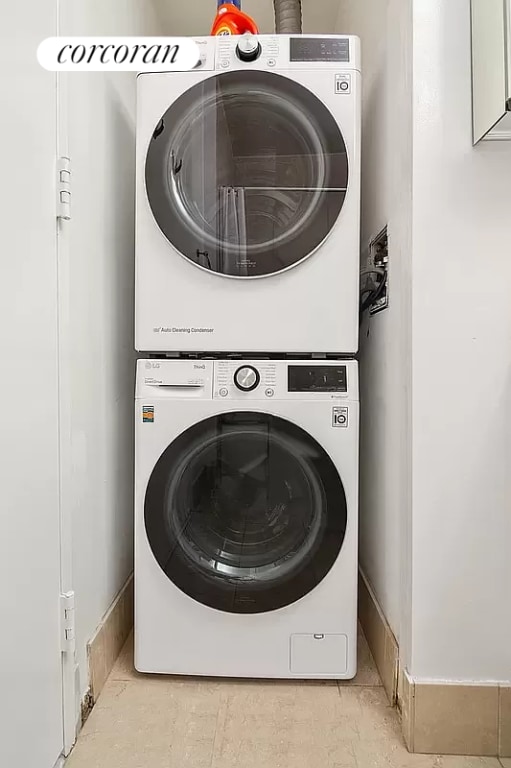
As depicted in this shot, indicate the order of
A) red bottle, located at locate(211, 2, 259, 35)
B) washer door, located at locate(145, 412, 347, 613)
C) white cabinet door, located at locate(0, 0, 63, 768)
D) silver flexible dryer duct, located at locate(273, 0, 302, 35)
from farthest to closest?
silver flexible dryer duct, located at locate(273, 0, 302, 35) < red bottle, located at locate(211, 2, 259, 35) < washer door, located at locate(145, 412, 347, 613) < white cabinet door, located at locate(0, 0, 63, 768)

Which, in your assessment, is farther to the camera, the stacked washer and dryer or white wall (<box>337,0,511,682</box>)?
the stacked washer and dryer

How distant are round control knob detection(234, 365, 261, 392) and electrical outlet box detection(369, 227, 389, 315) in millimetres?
387

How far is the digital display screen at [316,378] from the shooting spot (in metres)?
1.55

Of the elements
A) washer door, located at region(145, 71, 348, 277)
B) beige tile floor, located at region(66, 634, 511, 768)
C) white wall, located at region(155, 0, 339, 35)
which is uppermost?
white wall, located at region(155, 0, 339, 35)

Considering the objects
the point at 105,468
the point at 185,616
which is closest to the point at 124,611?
the point at 185,616

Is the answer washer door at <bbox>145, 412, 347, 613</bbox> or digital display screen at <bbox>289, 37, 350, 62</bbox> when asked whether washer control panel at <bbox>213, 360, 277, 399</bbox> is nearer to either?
washer door at <bbox>145, 412, 347, 613</bbox>

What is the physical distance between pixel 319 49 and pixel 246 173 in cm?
36

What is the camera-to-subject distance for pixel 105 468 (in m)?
1.59

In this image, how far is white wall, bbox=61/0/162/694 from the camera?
1347 mm

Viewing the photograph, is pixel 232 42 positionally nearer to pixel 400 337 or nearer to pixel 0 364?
pixel 400 337

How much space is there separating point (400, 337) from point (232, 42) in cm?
88

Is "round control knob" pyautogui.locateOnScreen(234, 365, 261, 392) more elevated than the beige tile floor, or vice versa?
"round control knob" pyautogui.locateOnScreen(234, 365, 261, 392)

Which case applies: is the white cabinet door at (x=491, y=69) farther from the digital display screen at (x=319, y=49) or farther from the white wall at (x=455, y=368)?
the digital display screen at (x=319, y=49)

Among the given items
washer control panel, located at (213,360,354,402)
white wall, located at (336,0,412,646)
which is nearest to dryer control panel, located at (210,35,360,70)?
white wall, located at (336,0,412,646)
